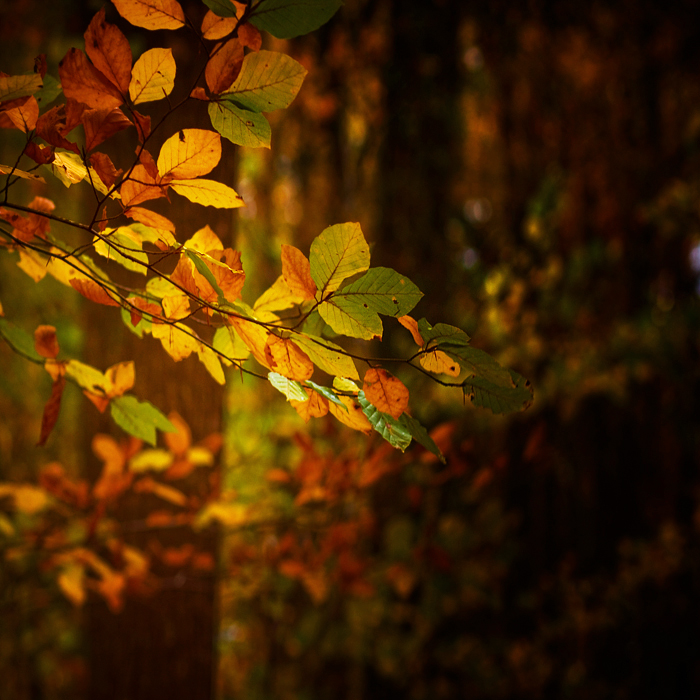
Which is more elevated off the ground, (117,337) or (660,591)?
(117,337)

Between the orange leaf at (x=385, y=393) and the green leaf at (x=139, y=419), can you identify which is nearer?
the orange leaf at (x=385, y=393)

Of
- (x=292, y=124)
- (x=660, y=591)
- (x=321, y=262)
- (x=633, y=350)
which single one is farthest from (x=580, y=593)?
(x=292, y=124)

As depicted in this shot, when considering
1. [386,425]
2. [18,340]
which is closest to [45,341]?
[18,340]

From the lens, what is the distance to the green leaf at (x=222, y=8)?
38 cm

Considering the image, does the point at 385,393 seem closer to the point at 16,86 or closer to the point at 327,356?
the point at 327,356

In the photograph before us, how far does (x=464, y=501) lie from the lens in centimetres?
212

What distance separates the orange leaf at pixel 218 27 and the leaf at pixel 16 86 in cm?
→ 15

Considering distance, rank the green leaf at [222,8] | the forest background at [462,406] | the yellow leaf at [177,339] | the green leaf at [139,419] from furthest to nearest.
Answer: the forest background at [462,406] → the green leaf at [139,419] → the yellow leaf at [177,339] → the green leaf at [222,8]

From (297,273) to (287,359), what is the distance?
73 mm

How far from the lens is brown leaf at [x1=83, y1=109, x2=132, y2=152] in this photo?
0.40 meters

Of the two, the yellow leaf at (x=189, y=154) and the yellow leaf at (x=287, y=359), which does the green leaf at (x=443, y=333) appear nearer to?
the yellow leaf at (x=287, y=359)

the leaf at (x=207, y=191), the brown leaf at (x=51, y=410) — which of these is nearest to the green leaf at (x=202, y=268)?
the leaf at (x=207, y=191)

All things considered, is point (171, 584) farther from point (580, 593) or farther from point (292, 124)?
point (292, 124)

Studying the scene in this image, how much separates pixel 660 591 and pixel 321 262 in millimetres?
2827
